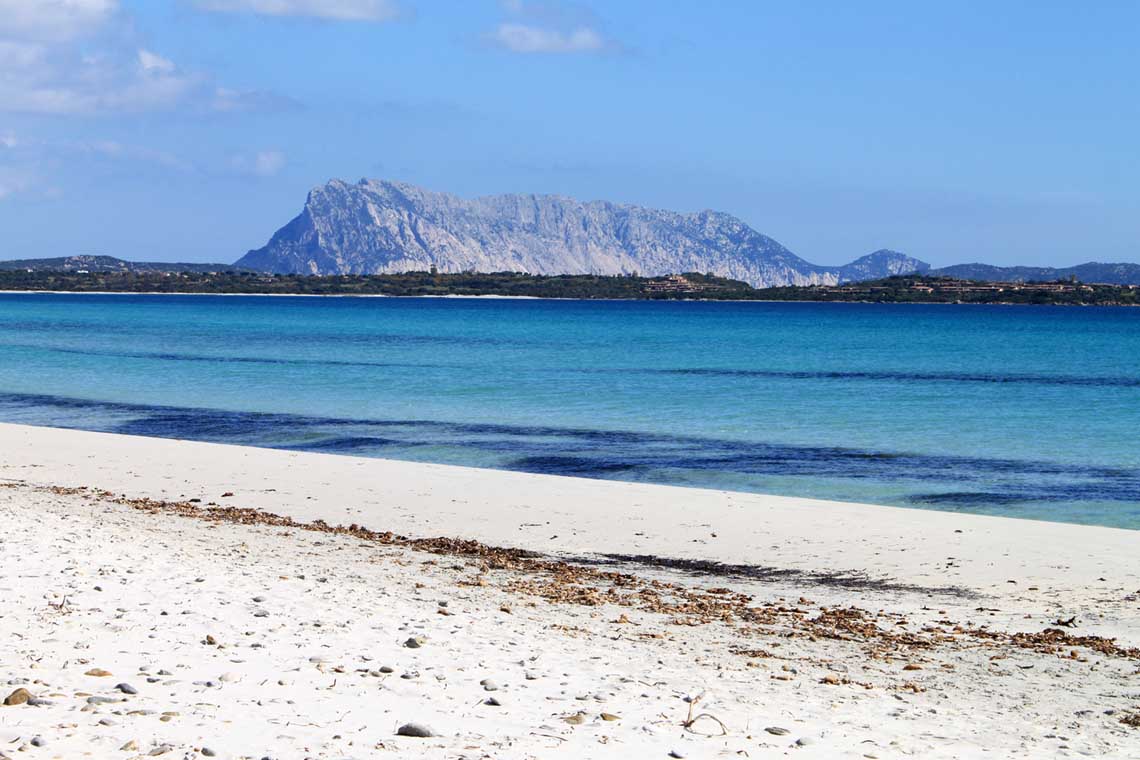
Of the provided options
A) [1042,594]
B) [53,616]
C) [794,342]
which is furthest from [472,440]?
[794,342]

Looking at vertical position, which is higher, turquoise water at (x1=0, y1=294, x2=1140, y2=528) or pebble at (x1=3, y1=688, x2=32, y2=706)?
pebble at (x1=3, y1=688, x2=32, y2=706)

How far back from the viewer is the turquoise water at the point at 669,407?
2403 centimetres

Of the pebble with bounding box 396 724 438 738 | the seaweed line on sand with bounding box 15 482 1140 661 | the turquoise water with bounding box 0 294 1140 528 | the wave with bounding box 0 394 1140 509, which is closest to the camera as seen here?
the pebble with bounding box 396 724 438 738

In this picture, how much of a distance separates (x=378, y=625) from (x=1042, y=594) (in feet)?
22.1

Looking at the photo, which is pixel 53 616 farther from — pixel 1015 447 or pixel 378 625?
pixel 1015 447

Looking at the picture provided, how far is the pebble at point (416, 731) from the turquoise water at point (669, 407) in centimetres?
1448

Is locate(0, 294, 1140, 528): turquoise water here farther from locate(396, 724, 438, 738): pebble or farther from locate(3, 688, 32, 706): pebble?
locate(3, 688, 32, 706): pebble

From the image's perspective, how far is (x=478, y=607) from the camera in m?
10.7

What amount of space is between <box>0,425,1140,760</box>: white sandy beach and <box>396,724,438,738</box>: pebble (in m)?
0.05

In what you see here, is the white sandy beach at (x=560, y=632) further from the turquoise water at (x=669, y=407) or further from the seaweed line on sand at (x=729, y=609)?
the turquoise water at (x=669, y=407)

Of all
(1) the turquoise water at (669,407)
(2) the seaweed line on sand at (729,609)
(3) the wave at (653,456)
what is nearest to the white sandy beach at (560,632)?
(2) the seaweed line on sand at (729,609)

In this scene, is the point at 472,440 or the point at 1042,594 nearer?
the point at 1042,594

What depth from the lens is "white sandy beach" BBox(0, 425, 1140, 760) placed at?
7141mm

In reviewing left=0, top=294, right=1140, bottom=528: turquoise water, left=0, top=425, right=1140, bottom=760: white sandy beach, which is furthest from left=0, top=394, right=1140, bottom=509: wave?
left=0, top=425, right=1140, bottom=760: white sandy beach
